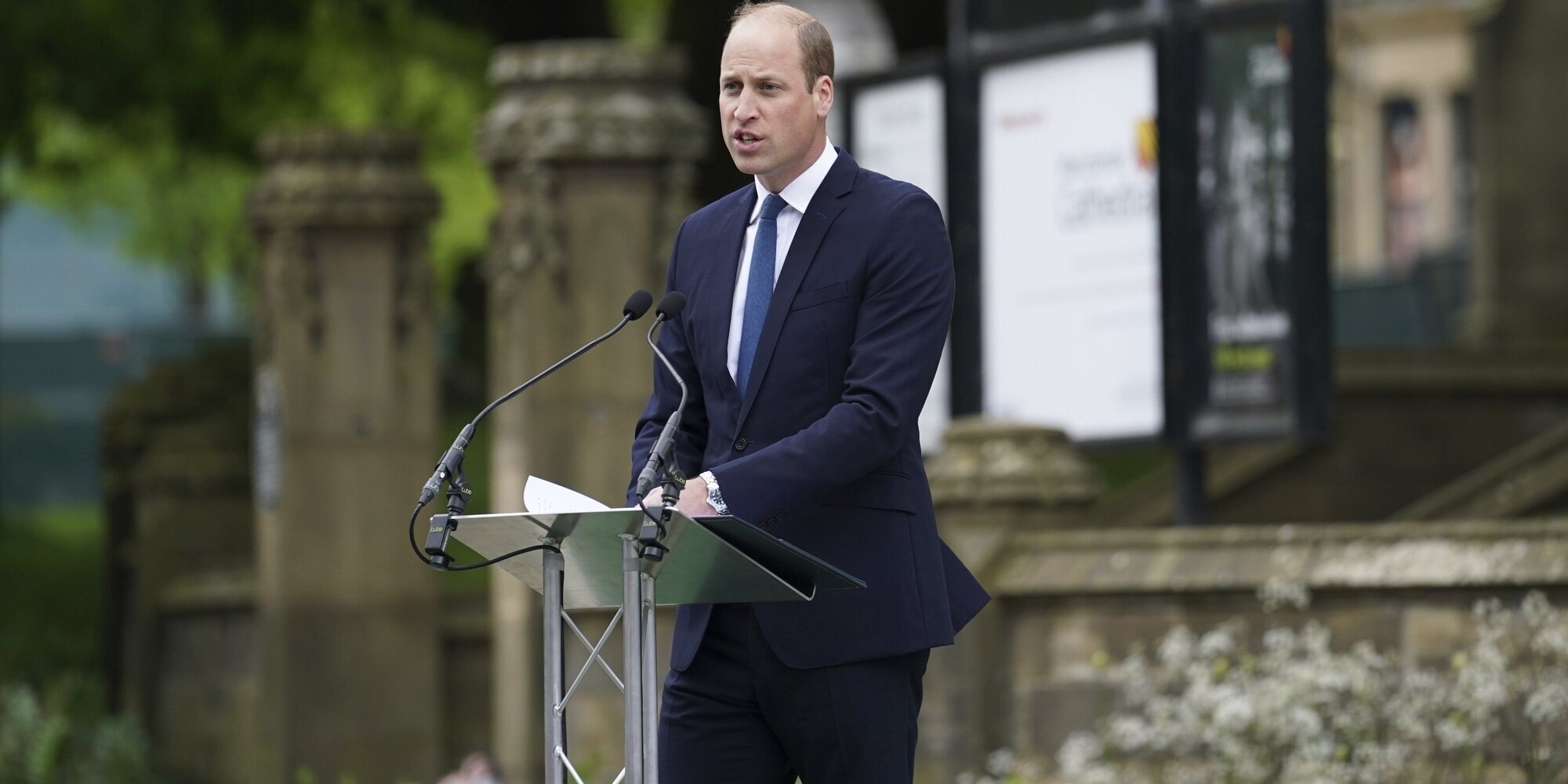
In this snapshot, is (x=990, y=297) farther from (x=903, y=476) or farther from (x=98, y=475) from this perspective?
(x=98, y=475)

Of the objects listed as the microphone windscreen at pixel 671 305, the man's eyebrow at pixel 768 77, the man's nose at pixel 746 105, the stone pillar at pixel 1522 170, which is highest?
the stone pillar at pixel 1522 170

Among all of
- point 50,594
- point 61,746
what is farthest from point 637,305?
point 50,594

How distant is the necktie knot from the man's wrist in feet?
1.89

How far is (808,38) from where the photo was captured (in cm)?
467

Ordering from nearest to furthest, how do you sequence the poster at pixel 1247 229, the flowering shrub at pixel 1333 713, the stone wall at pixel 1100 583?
the flowering shrub at pixel 1333 713, the stone wall at pixel 1100 583, the poster at pixel 1247 229

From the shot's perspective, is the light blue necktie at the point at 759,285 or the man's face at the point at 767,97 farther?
the light blue necktie at the point at 759,285

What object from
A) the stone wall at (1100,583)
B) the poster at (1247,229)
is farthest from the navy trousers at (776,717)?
the poster at (1247,229)

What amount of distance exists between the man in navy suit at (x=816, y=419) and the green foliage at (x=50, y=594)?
1231cm

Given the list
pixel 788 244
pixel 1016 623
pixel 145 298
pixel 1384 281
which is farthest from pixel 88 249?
pixel 788 244

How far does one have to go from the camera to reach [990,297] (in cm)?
1262

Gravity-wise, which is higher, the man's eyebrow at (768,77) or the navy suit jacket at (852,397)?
the man's eyebrow at (768,77)

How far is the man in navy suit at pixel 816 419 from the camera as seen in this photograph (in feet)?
15.3

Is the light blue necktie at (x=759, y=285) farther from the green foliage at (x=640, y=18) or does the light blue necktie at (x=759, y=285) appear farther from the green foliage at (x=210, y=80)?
the green foliage at (x=640, y=18)

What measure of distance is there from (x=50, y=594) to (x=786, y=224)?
731 inches
